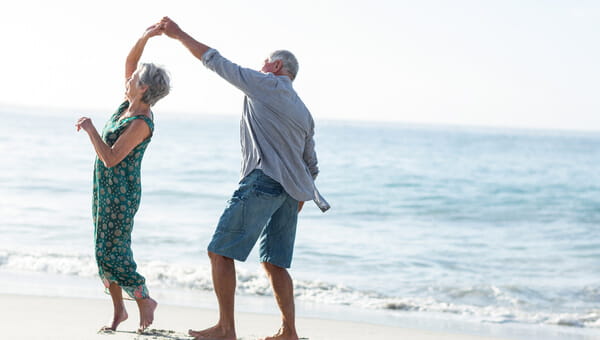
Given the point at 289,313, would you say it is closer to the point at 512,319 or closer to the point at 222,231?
the point at 222,231

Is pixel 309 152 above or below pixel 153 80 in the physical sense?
below

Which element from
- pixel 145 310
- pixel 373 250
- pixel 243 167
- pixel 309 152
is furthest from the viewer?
pixel 373 250

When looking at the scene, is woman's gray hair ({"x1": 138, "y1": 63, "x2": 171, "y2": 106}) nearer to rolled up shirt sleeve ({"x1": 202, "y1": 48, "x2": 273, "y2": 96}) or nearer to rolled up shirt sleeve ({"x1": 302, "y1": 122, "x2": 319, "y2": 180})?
rolled up shirt sleeve ({"x1": 202, "y1": 48, "x2": 273, "y2": 96})

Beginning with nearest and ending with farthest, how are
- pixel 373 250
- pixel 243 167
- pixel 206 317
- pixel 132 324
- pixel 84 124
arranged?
1. pixel 84 124
2. pixel 243 167
3. pixel 132 324
4. pixel 206 317
5. pixel 373 250

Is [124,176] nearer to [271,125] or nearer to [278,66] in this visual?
[271,125]

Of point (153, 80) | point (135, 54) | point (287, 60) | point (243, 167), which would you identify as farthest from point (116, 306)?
point (287, 60)

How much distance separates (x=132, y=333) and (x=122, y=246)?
1.71 ft

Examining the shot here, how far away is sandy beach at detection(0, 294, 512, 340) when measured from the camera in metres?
4.07

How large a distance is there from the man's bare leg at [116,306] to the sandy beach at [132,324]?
5 centimetres

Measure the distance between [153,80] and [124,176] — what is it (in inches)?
19.4

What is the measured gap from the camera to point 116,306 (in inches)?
157

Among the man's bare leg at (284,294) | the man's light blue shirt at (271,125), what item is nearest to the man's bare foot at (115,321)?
the man's bare leg at (284,294)

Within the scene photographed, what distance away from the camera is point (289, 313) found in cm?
405

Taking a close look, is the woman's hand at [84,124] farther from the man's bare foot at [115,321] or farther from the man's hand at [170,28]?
the man's bare foot at [115,321]
